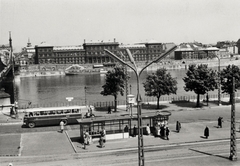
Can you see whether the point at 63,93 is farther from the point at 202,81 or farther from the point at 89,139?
the point at 89,139

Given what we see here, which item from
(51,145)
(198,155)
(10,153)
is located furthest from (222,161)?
(10,153)

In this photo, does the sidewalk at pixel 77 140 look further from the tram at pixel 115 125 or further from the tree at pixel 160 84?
the tree at pixel 160 84

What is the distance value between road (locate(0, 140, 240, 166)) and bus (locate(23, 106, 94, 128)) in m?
8.76

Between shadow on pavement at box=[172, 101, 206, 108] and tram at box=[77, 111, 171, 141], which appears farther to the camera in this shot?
shadow on pavement at box=[172, 101, 206, 108]

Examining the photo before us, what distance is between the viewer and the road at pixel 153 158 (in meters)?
16.8

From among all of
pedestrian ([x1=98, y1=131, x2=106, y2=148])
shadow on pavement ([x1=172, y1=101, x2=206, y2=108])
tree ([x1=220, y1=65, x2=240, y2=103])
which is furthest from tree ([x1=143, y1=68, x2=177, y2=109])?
pedestrian ([x1=98, y1=131, x2=106, y2=148])

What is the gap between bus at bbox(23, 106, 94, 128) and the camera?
2685cm

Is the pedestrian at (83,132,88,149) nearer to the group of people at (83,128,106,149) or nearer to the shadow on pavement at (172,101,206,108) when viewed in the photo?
the group of people at (83,128,106,149)

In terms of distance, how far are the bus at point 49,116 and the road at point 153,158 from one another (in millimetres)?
8757

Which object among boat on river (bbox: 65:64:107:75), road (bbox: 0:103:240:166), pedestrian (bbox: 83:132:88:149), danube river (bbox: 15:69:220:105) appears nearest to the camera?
road (bbox: 0:103:240:166)

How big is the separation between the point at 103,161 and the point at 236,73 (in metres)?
26.2

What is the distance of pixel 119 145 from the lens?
67.6 feet

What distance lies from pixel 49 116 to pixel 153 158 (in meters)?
12.2

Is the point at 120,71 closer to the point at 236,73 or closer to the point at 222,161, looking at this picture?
the point at 236,73
